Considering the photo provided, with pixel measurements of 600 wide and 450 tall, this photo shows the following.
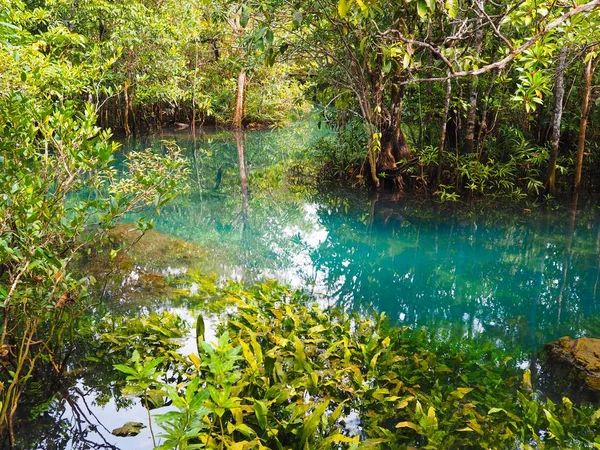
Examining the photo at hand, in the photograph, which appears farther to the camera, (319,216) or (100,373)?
(319,216)

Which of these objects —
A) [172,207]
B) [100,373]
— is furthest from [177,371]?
[172,207]

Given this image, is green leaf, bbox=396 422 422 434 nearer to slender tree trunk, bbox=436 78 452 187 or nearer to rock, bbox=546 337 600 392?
rock, bbox=546 337 600 392

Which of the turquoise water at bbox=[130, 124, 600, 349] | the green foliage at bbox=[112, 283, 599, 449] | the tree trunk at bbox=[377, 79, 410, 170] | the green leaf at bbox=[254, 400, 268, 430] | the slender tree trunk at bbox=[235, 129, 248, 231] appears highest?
the tree trunk at bbox=[377, 79, 410, 170]

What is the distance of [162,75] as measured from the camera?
17.4 meters

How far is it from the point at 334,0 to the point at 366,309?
3966 millimetres

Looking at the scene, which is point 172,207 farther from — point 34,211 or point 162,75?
point 162,75

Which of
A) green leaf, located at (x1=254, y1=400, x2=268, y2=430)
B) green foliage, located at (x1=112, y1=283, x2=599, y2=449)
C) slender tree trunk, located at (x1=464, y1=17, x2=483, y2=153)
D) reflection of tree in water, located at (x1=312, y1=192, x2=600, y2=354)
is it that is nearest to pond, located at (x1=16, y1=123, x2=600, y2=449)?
reflection of tree in water, located at (x1=312, y1=192, x2=600, y2=354)

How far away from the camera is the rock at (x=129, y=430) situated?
296 centimetres

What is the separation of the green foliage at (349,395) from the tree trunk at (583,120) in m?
6.35

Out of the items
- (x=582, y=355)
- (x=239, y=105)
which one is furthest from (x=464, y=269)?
(x=239, y=105)

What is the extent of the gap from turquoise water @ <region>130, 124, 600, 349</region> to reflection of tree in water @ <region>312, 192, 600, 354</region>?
0.05 ft

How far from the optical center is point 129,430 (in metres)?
2.97

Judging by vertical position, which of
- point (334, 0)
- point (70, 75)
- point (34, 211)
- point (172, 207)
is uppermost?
point (334, 0)

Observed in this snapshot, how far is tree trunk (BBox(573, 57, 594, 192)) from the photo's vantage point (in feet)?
27.7
